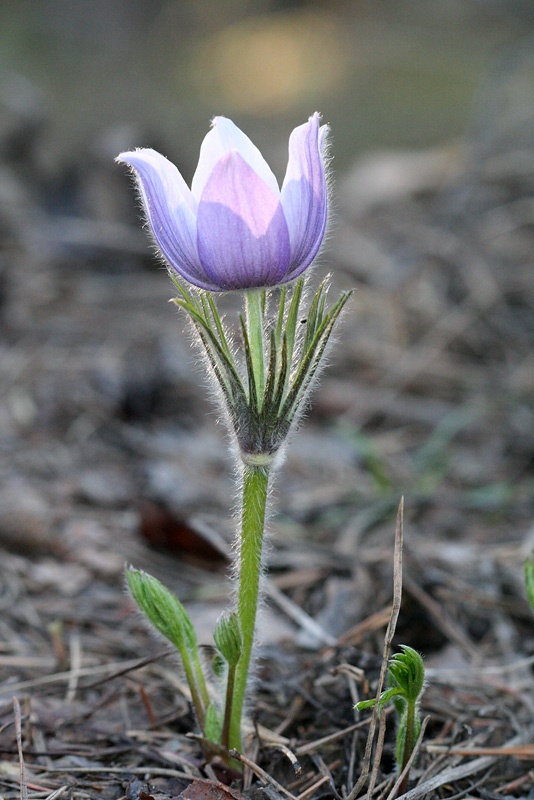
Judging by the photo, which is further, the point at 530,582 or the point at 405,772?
the point at 530,582

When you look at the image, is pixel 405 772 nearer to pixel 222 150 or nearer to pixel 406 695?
pixel 406 695

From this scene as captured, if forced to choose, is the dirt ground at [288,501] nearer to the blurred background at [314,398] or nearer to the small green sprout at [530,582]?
the blurred background at [314,398]

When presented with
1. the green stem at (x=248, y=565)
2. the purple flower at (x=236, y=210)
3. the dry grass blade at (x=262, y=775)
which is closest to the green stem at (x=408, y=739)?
the dry grass blade at (x=262, y=775)

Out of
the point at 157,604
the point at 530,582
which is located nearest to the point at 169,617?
the point at 157,604

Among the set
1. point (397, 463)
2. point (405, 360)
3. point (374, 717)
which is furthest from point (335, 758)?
point (405, 360)

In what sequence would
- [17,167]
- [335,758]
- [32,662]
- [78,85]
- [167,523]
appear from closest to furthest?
1. [335,758]
2. [32,662]
3. [167,523]
4. [17,167]
5. [78,85]

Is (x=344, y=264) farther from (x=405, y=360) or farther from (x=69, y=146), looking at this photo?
(x=69, y=146)

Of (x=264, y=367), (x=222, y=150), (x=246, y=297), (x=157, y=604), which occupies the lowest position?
(x=157, y=604)
